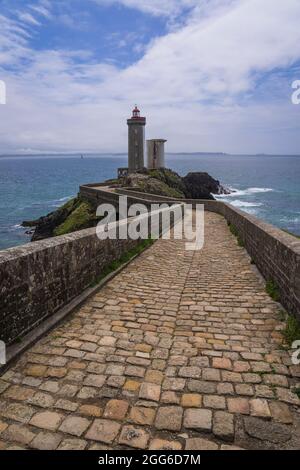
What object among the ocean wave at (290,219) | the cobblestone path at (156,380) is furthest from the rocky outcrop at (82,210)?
the cobblestone path at (156,380)

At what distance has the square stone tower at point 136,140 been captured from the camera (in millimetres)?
49625

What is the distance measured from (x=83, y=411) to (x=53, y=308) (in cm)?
216

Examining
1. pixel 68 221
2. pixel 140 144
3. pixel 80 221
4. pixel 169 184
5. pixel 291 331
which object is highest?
pixel 140 144

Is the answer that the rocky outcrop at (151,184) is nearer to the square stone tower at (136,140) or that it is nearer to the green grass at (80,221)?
the green grass at (80,221)

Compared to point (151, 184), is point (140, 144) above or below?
above

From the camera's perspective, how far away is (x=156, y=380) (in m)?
3.69

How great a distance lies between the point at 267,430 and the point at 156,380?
123 centimetres

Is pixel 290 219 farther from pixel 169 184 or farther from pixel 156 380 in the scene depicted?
pixel 156 380

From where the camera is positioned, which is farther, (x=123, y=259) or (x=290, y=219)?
(x=290, y=219)

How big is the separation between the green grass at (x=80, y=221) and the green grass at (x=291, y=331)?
23.1 metres

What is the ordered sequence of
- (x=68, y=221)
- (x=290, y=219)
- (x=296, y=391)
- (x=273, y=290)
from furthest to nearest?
(x=290, y=219)
(x=68, y=221)
(x=273, y=290)
(x=296, y=391)

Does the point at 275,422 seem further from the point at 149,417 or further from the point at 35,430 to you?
the point at 35,430

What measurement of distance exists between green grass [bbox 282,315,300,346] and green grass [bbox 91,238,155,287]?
11.7ft

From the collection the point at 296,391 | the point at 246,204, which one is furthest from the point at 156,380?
the point at 246,204
